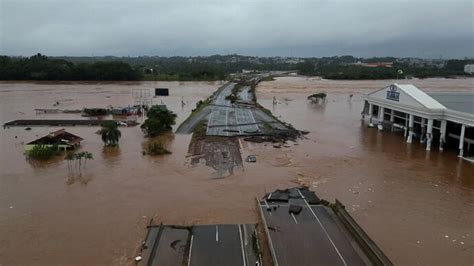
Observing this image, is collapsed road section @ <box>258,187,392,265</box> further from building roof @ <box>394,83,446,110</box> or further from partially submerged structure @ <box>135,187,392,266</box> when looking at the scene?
building roof @ <box>394,83,446,110</box>

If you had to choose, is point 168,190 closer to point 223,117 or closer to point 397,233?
point 397,233

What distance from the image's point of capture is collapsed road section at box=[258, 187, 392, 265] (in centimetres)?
1191

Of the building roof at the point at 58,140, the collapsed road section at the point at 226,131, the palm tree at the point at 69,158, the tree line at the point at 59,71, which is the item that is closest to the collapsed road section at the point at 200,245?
the collapsed road section at the point at 226,131

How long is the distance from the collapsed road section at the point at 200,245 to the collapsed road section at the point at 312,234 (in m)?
0.74

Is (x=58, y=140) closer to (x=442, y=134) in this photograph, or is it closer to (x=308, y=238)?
(x=308, y=238)

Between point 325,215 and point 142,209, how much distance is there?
23.6 feet

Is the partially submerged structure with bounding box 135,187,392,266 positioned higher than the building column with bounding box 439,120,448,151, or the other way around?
the building column with bounding box 439,120,448,151

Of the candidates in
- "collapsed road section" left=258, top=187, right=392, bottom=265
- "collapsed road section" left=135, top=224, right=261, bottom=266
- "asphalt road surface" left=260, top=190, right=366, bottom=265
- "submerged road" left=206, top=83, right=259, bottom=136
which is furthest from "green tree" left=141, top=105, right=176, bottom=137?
"collapsed road section" left=135, top=224, right=261, bottom=266

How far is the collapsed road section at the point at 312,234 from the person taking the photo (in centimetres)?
1191

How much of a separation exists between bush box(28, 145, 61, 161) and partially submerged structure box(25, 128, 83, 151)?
0.88m

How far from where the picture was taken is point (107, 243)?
13516 millimetres

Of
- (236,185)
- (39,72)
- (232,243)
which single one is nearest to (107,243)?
(232,243)

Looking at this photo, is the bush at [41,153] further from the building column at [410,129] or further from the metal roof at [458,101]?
the metal roof at [458,101]

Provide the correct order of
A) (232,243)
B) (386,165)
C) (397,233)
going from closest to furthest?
(232,243)
(397,233)
(386,165)
